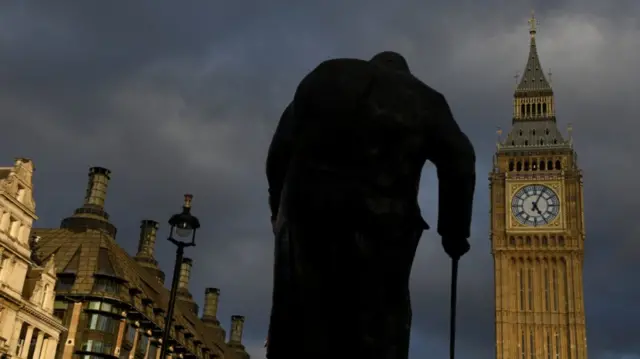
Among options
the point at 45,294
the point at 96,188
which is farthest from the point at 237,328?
the point at 45,294

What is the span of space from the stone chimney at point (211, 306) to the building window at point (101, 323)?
51.6m

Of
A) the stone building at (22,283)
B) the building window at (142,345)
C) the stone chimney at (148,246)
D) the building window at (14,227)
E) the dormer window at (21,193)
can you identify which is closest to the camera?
the stone building at (22,283)

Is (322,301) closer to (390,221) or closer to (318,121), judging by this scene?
(390,221)

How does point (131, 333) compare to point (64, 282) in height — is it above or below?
below

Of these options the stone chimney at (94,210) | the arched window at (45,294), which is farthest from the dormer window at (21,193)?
the stone chimney at (94,210)

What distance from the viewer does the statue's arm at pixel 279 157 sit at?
5786mm

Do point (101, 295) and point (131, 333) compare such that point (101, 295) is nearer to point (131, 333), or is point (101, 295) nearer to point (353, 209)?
point (131, 333)

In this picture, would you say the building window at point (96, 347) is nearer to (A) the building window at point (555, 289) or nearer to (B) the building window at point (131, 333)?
(B) the building window at point (131, 333)

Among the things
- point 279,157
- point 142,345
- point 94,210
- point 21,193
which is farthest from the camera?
point 94,210

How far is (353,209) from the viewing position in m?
5.30

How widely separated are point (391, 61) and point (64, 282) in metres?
49.8

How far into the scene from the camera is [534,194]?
97875 millimetres

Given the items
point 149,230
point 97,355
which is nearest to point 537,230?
point 149,230

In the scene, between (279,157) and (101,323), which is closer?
(279,157)
